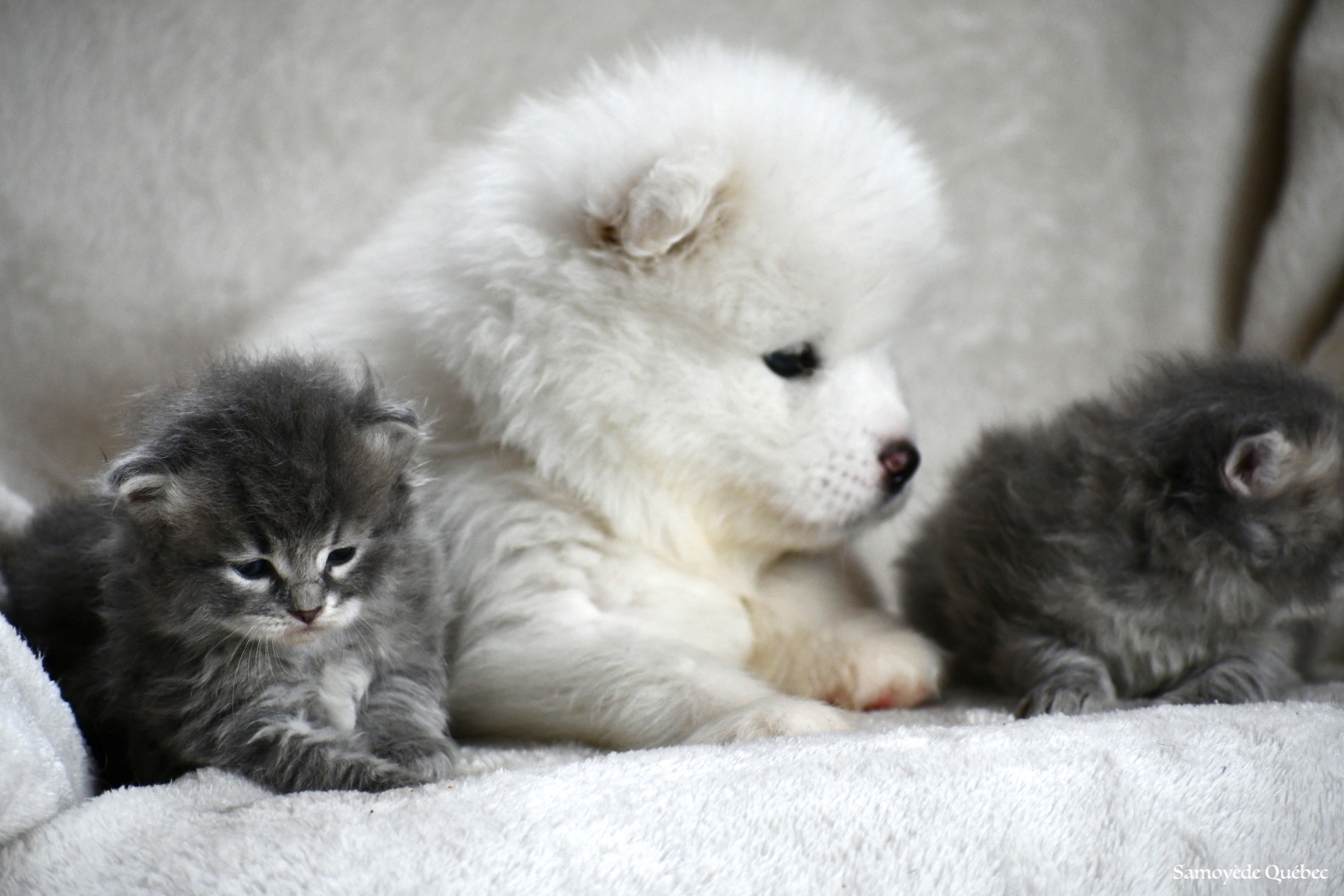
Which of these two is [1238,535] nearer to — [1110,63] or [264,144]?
[1110,63]

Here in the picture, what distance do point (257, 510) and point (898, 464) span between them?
0.82 m

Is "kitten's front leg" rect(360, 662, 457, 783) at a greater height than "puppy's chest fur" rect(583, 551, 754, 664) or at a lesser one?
greater

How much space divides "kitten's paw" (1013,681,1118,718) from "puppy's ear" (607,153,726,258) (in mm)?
723

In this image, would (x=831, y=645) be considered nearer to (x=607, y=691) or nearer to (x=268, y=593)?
(x=607, y=691)

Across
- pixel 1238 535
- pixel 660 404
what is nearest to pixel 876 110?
pixel 660 404

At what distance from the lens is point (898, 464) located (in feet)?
5.06

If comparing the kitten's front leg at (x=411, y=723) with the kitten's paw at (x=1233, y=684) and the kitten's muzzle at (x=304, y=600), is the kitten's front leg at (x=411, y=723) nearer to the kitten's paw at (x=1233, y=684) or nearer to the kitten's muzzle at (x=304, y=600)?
the kitten's muzzle at (x=304, y=600)

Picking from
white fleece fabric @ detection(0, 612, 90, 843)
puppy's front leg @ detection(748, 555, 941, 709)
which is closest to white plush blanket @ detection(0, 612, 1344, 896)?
white fleece fabric @ detection(0, 612, 90, 843)

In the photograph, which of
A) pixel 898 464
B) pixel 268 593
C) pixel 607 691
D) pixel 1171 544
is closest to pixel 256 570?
pixel 268 593

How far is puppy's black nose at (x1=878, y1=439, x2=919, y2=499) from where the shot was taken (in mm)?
1533

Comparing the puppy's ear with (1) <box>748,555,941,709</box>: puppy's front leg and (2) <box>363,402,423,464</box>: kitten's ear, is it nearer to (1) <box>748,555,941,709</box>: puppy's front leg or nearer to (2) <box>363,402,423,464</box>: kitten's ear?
(2) <box>363,402,423,464</box>: kitten's ear

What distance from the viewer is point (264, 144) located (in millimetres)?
2012

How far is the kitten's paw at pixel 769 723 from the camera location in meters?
1.25

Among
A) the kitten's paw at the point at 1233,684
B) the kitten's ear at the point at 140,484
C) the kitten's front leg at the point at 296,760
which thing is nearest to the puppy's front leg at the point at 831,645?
the kitten's paw at the point at 1233,684
